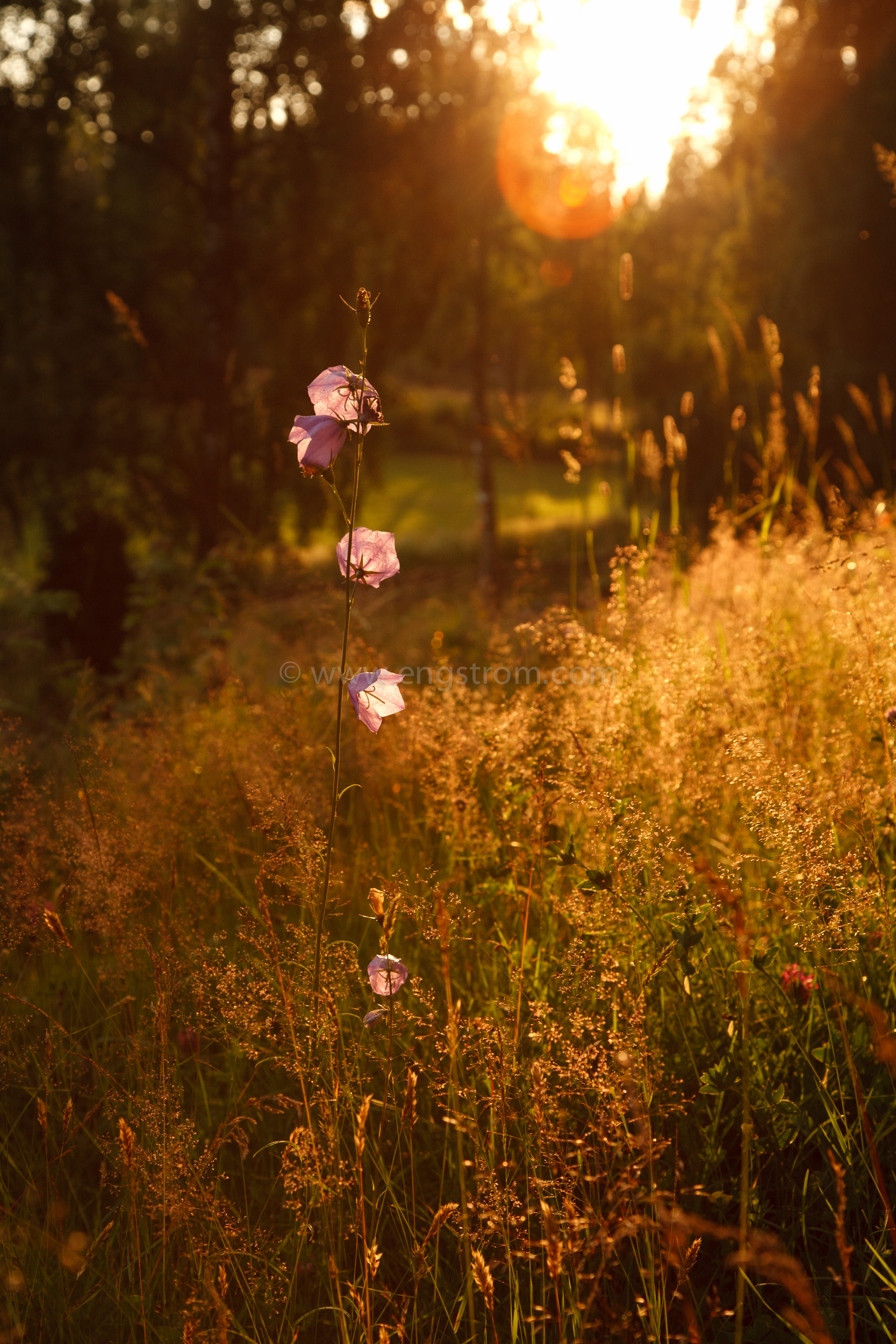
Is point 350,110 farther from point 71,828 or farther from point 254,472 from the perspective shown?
point 71,828

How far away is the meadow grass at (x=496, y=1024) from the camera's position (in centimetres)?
114

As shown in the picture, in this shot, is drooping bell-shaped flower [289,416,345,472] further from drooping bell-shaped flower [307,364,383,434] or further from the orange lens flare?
the orange lens flare

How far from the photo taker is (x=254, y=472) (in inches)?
294

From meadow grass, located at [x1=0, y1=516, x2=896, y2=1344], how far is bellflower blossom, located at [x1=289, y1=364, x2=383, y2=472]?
0.60 m

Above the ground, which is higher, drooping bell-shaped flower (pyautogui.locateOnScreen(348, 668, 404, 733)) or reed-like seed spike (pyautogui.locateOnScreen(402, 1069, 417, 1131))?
drooping bell-shaped flower (pyautogui.locateOnScreen(348, 668, 404, 733))

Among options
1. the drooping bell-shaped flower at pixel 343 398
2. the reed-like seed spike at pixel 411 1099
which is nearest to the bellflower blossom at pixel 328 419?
the drooping bell-shaped flower at pixel 343 398

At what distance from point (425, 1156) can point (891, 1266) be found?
2.37ft

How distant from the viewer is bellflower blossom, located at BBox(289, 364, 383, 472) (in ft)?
4.24

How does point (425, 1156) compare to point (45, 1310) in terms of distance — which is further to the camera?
point (425, 1156)

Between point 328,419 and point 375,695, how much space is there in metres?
0.44

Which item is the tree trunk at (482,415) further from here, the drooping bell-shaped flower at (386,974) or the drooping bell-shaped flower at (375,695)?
the drooping bell-shaped flower at (386,974)

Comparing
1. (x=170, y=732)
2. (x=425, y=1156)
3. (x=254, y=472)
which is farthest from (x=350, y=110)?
(x=425, y=1156)

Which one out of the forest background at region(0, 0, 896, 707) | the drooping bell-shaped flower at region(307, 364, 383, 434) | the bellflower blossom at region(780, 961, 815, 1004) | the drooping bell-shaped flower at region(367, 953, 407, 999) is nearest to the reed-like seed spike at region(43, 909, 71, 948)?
the drooping bell-shaped flower at region(367, 953, 407, 999)

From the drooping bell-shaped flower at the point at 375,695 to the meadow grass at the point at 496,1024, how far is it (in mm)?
222
